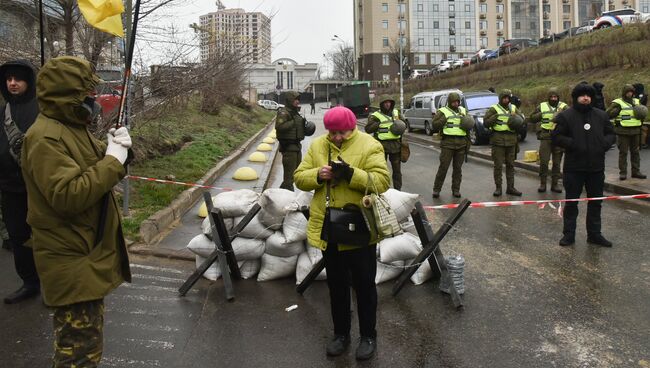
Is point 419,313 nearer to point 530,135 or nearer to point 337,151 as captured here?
point 337,151

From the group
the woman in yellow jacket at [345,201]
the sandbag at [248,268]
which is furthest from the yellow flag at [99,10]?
the sandbag at [248,268]

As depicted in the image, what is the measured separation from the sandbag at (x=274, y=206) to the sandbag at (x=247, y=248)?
211 mm

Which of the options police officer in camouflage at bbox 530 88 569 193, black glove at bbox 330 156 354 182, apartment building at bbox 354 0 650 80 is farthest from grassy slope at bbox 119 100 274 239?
apartment building at bbox 354 0 650 80

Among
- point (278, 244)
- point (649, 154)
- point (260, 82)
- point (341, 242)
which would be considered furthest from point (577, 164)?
point (260, 82)

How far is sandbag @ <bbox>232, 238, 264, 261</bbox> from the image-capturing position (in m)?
5.42

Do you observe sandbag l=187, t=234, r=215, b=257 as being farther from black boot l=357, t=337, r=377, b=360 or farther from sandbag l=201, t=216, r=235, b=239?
black boot l=357, t=337, r=377, b=360

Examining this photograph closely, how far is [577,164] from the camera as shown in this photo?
661cm

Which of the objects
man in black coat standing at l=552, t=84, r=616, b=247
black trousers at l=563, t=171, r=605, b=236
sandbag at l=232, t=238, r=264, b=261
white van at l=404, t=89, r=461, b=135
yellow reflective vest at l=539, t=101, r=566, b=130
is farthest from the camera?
white van at l=404, t=89, r=461, b=135

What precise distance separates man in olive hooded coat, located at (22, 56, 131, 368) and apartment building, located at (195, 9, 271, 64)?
807 cm

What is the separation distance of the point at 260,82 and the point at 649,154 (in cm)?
3242

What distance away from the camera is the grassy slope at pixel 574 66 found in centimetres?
2152

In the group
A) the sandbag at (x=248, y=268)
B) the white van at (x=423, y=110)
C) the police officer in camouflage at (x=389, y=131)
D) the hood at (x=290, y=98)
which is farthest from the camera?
the white van at (x=423, y=110)

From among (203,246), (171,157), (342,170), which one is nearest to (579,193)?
(342,170)

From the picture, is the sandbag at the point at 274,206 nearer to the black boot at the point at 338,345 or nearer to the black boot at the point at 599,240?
the black boot at the point at 338,345
